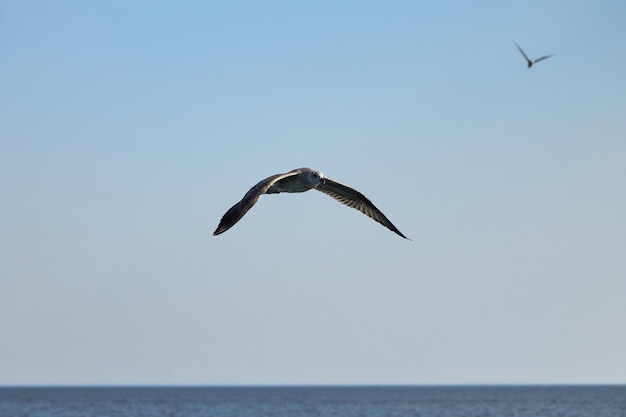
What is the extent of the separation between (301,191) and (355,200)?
295cm

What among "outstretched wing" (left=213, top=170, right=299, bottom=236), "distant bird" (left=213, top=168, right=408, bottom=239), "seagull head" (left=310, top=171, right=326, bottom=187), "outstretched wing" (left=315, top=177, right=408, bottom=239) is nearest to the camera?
"outstretched wing" (left=213, top=170, right=299, bottom=236)

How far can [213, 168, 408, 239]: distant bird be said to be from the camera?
1661 cm

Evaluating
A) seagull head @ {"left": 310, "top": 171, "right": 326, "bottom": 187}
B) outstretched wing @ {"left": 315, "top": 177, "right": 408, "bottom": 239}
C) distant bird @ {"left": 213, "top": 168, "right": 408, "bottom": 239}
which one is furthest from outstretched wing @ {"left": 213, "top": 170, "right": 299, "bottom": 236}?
outstretched wing @ {"left": 315, "top": 177, "right": 408, "bottom": 239}

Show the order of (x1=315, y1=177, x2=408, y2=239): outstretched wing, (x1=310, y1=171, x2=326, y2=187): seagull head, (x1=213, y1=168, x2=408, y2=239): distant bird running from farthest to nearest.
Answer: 1. (x1=315, y1=177, x2=408, y2=239): outstretched wing
2. (x1=310, y1=171, x2=326, y2=187): seagull head
3. (x1=213, y1=168, x2=408, y2=239): distant bird

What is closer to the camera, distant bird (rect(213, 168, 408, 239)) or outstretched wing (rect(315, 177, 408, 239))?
distant bird (rect(213, 168, 408, 239))

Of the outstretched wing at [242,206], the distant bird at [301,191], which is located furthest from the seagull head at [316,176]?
the outstretched wing at [242,206]

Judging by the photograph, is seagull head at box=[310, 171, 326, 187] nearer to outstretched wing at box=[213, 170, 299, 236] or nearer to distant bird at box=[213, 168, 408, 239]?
distant bird at box=[213, 168, 408, 239]

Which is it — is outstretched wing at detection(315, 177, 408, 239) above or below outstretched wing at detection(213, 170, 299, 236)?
above

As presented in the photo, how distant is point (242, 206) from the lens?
1669 cm

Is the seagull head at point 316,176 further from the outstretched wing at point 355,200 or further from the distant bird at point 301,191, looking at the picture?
the outstretched wing at point 355,200

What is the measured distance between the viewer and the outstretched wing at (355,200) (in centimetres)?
2172
